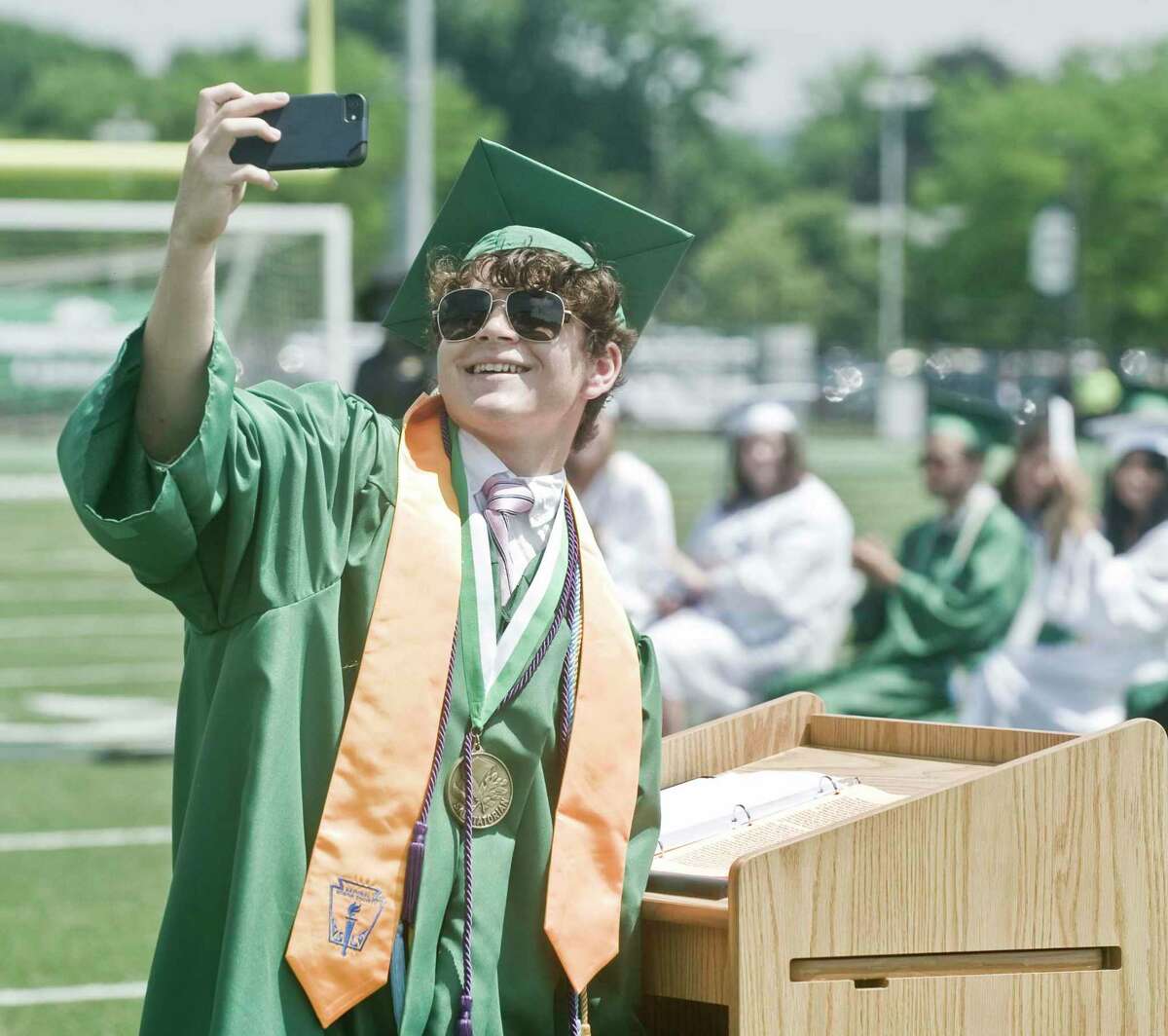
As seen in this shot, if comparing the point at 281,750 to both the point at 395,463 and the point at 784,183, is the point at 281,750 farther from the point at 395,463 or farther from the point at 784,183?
the point at 784,183

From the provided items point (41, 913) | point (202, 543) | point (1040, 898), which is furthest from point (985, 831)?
point (41, 913)

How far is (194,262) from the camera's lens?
8.56 feet

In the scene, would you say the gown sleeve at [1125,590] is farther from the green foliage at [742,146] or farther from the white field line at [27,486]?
the green foliage at [742,146]

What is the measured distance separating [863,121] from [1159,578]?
3707 inches

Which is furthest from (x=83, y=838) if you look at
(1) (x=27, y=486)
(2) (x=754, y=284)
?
(2) (x=754, y=284)

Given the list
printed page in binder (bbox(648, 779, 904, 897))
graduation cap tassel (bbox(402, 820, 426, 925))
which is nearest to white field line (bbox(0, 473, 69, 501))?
printed page in binder (bbox(648, 779, 904, 897))

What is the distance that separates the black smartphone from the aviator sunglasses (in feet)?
1.43

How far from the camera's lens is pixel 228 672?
9.17 feet

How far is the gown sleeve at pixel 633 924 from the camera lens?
9.96ft

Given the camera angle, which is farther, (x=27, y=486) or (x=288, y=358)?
(x=288, y=358)

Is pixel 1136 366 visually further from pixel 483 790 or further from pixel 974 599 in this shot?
pixel 483 790

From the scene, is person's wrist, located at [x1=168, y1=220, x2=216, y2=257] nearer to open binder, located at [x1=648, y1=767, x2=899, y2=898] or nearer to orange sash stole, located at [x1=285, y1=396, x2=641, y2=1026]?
orange sash stole, located at [x1=285, y1=396, x2=641, y2=1026]

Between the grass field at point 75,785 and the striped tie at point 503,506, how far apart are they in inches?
121

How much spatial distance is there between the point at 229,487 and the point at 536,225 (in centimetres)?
78
